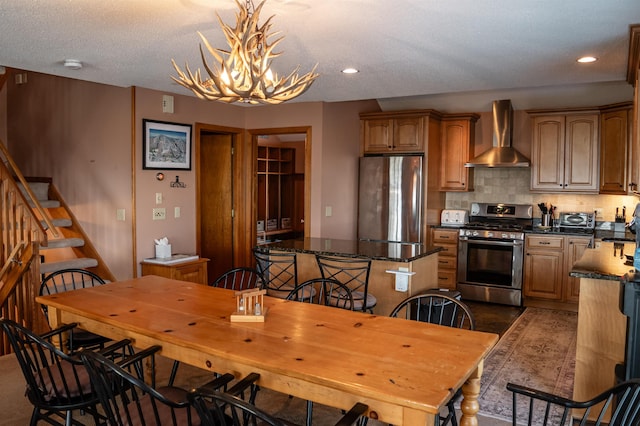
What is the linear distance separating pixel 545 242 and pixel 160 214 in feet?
13.9

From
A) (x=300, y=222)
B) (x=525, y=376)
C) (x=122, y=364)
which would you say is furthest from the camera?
(x=300, y=222)

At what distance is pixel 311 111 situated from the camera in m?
5.90

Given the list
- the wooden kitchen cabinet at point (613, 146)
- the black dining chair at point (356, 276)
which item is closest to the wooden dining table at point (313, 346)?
the black dining chair at point (356, 276)

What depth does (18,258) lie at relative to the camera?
4.13 metres

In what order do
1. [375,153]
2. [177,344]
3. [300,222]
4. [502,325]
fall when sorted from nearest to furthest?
[177,344], [502,325], [375,153], [300,222]

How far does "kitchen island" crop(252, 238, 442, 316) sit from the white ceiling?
4.69ft

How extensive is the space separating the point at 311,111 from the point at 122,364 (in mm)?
4362

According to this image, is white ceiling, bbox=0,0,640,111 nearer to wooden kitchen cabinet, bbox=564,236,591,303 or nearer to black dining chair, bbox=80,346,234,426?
black dining chair, bbox=80,346,234,426

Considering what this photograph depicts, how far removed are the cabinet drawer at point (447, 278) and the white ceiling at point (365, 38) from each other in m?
2.40

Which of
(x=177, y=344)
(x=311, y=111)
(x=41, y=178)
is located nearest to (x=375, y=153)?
(x=311, y=111)

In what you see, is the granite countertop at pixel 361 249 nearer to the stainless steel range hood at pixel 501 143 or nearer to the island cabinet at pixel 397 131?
the island cabinet at pixel 397 131

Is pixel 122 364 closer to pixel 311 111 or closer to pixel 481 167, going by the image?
pixel 311 111

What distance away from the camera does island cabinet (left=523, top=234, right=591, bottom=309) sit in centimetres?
562

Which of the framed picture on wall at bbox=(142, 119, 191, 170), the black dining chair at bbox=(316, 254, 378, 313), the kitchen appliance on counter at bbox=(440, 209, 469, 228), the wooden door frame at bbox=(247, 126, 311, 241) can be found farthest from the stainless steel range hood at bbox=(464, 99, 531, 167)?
the framed picture on wall at bbox=(142, 119, 191, 170)
